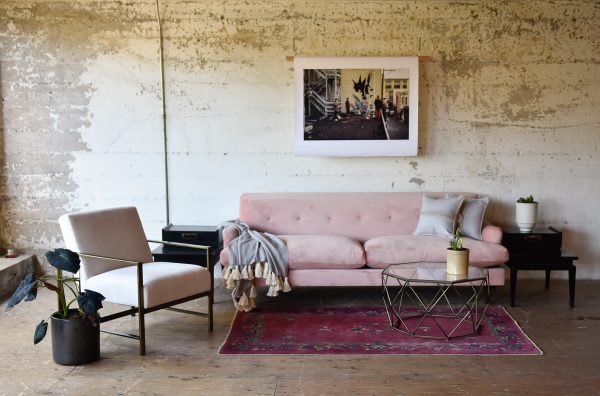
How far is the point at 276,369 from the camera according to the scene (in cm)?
410

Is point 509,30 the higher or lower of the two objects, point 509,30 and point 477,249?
the higher

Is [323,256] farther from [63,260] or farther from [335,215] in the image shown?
[63,260]

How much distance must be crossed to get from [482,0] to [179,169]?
346 centimetres

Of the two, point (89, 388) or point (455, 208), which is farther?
point (455, 208)

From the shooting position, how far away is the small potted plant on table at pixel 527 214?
242 inches

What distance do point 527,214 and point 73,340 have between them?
13.7 feet

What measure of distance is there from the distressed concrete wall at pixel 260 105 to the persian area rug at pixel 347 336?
167cm

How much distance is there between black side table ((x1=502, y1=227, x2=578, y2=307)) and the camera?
567 centimetres

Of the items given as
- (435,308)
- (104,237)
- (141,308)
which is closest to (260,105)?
(104,237)

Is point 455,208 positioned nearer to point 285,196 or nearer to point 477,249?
point 477,249

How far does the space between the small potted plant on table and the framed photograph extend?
115 centimetres

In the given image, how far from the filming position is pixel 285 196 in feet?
21.0

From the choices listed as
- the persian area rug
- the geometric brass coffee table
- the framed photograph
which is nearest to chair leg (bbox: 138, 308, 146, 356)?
the persian area rug

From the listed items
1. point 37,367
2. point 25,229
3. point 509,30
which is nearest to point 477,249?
point 509,30
